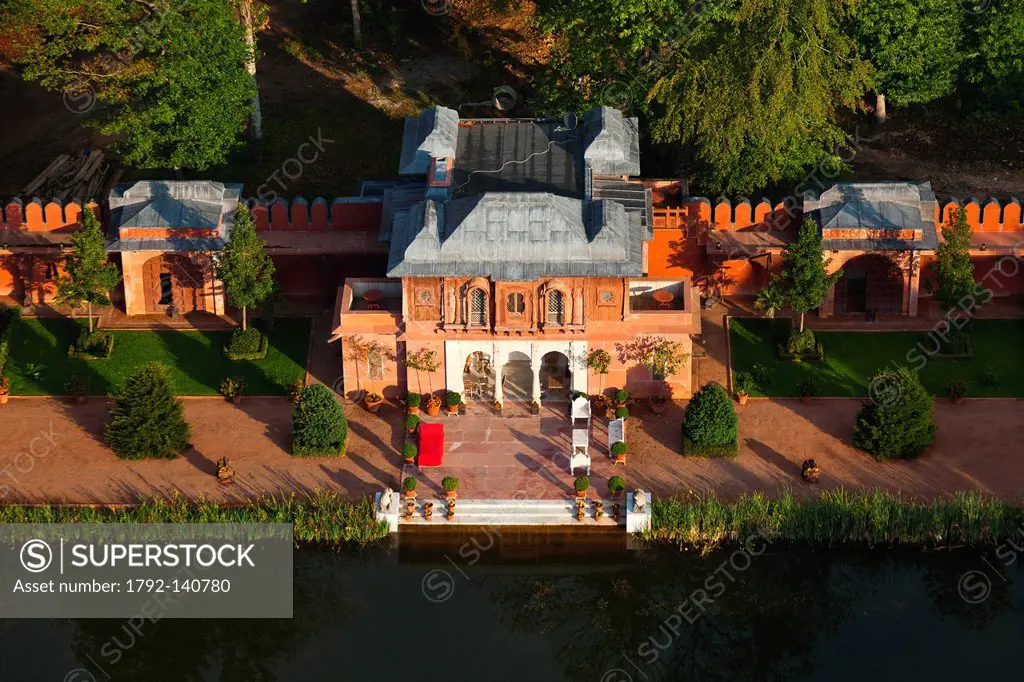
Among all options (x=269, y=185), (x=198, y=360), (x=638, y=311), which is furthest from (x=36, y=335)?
(x=638, y=311)

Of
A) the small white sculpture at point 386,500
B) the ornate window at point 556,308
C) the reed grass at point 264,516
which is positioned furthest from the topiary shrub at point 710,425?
the reed grass at point 264,516

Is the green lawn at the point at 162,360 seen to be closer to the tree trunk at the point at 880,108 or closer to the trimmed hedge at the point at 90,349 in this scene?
the trimmed hedge at the point at 90,349

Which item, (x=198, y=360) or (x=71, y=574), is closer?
(x=71, y=574)

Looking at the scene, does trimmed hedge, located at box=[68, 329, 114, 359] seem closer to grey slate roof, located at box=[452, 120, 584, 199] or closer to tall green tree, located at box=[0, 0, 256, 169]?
tall green tree, located at box=[0, 0, 256, 169]

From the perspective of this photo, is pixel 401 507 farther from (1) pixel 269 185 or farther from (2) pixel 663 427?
(1) pixel 269 185

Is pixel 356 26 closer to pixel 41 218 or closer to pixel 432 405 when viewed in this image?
pixel 41 218
